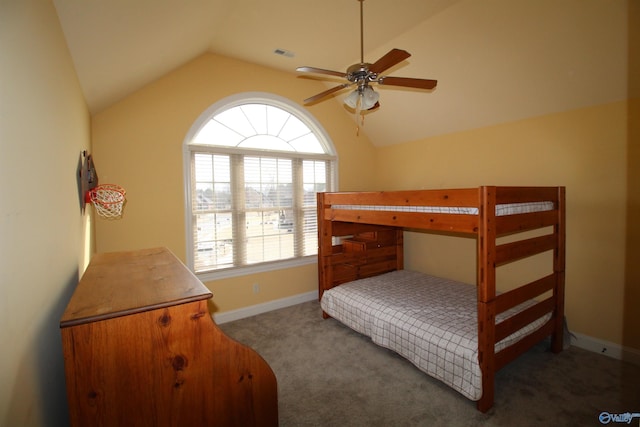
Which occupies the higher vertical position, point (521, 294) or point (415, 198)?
point (415, 198)

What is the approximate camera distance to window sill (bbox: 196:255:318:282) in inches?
124

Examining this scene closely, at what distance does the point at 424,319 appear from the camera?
231 centimetres

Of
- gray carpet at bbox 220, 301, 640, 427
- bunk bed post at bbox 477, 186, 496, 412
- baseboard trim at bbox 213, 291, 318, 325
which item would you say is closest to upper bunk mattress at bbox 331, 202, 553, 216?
bunk bed post at bbox 477, 186, 496, 412

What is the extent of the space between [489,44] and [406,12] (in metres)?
0.74

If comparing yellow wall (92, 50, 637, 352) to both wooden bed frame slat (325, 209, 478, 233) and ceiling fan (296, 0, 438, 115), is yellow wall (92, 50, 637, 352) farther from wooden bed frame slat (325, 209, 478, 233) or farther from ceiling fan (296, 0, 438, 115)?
ceiling fan (296, 0, 438, 115)

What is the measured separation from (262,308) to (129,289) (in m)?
2.66

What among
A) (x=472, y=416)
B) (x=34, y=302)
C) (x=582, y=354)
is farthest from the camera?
(x=582, y=354)

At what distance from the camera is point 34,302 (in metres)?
0.86

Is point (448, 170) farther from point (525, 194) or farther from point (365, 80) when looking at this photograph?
point (365, 80)

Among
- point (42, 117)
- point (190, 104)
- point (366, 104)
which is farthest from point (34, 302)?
point (190, 104)

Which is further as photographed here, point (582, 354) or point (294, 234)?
point (294, 234)

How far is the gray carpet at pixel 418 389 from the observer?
72.4 inches

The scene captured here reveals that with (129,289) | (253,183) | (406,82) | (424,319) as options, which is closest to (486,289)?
(424,319)

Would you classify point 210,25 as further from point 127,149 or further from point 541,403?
point 541,403
